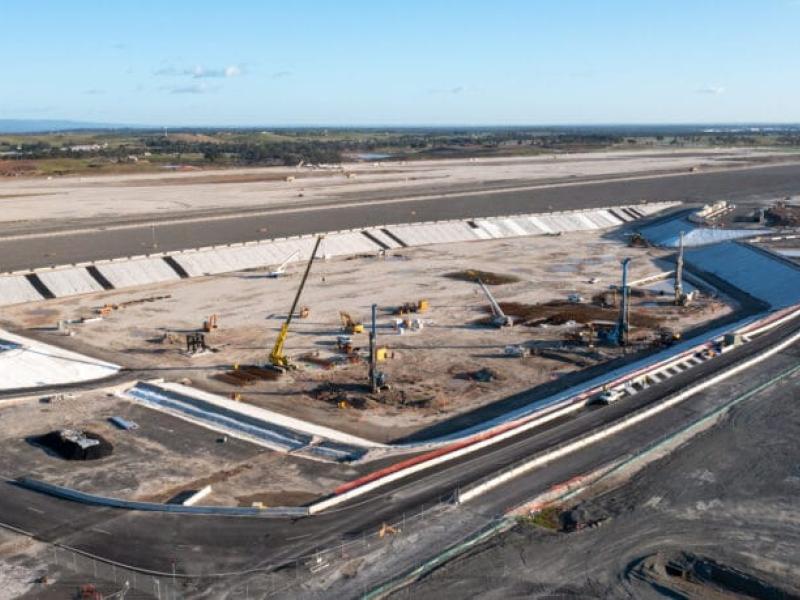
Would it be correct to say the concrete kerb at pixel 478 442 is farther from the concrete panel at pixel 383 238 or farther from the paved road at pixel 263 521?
the concrete panel at pixel 383 238

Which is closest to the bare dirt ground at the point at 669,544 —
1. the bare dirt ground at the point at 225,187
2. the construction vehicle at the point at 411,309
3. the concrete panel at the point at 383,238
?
the construction vehicle at the point at 411,309

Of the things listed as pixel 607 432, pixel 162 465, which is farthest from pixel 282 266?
pixel 607 432

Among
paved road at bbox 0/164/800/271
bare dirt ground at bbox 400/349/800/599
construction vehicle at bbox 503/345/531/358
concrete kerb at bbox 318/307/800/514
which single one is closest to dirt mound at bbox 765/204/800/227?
paved road at bbox 0/164/800/271

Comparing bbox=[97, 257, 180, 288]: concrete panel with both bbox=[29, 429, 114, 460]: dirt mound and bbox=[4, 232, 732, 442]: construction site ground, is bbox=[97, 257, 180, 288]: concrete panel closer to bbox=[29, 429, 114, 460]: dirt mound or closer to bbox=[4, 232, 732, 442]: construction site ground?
bbox=[4, 232, 732, 442]: construction site ground

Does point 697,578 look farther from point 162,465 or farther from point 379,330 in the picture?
point 379,330

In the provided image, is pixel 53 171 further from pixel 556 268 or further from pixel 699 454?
pixel 699 454

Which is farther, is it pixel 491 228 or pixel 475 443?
pixel 491 228
